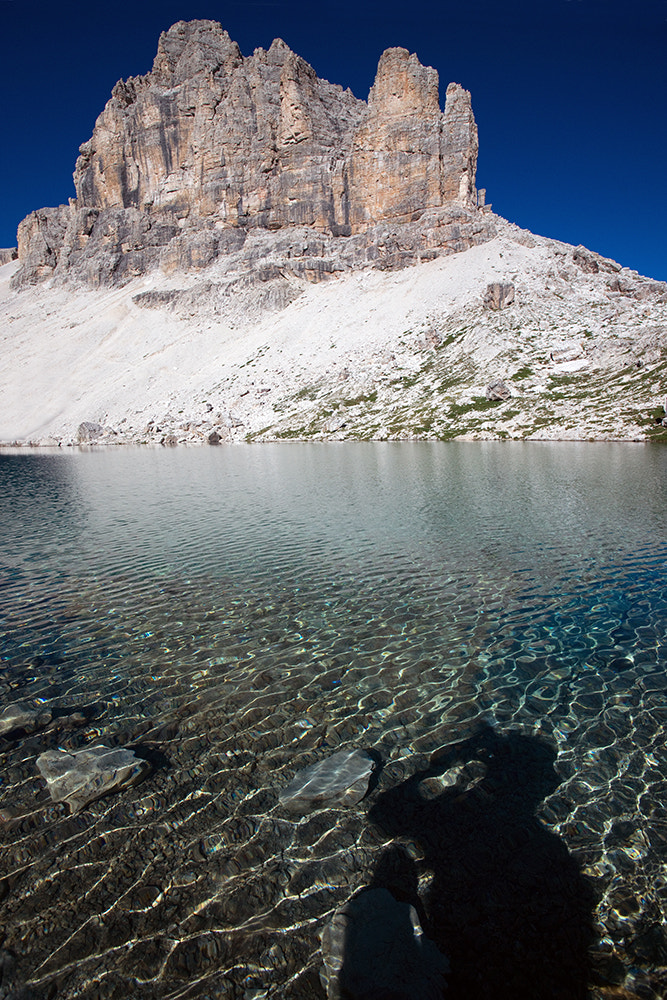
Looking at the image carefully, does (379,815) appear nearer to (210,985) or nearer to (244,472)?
(210,985)

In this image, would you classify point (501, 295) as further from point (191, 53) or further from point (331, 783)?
point (191, 53)

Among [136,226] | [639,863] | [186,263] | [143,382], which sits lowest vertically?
[639,863]

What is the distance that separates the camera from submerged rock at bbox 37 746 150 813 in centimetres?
636

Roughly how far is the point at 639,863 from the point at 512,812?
51.6 inches

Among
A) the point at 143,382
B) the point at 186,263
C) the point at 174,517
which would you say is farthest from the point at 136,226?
the point at 174,517

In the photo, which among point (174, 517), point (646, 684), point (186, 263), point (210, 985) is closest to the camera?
point (210, 985)

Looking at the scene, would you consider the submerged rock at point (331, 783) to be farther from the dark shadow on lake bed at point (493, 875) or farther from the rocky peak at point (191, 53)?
the rocky peak at point (191, 53)

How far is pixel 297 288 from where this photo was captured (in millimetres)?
131000

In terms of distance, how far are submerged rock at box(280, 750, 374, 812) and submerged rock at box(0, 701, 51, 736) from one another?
442cm

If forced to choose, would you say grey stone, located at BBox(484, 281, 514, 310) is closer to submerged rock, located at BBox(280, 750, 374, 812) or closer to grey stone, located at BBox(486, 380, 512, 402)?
grey stone, located at BBox(486, 380, 512, 402)

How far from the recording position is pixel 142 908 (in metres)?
4.87

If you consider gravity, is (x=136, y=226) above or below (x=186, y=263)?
above

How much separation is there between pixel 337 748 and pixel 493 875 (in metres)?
2.64

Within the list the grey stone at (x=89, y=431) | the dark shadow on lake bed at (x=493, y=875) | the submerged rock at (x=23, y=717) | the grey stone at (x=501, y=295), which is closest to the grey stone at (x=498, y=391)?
the grey stone at (x=501, y=295)
